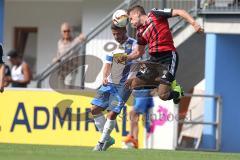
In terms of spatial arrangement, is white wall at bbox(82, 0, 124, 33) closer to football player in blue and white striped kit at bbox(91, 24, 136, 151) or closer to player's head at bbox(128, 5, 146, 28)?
football player in blue and white striped kit at bbox(91, 24, 136, 151)

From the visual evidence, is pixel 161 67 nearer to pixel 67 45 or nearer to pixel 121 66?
pixel 121 66

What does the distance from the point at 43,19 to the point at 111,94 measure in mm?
12897

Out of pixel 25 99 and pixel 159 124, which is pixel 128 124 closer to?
pixel 159 124

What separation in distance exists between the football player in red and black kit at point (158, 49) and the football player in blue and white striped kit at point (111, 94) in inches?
11.5

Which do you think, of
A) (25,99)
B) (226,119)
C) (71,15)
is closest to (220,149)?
(226,119)

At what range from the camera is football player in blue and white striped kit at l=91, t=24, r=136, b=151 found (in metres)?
15.2

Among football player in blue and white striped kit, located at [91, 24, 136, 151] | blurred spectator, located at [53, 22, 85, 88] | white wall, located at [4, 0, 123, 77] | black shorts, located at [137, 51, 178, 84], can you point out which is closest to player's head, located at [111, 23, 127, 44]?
football player in blue and white striped kit, located at [91, 24, 136, 151]

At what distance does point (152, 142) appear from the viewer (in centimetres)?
1989

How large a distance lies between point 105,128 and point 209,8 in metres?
5.83

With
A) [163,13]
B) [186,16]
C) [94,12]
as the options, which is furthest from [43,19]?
[186,16]

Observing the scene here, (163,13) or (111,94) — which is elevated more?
(163,13)

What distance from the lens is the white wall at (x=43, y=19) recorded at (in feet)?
90.2

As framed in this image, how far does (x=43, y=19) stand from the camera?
28062mm

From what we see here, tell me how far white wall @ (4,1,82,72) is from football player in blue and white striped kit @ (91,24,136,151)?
11.7 m
